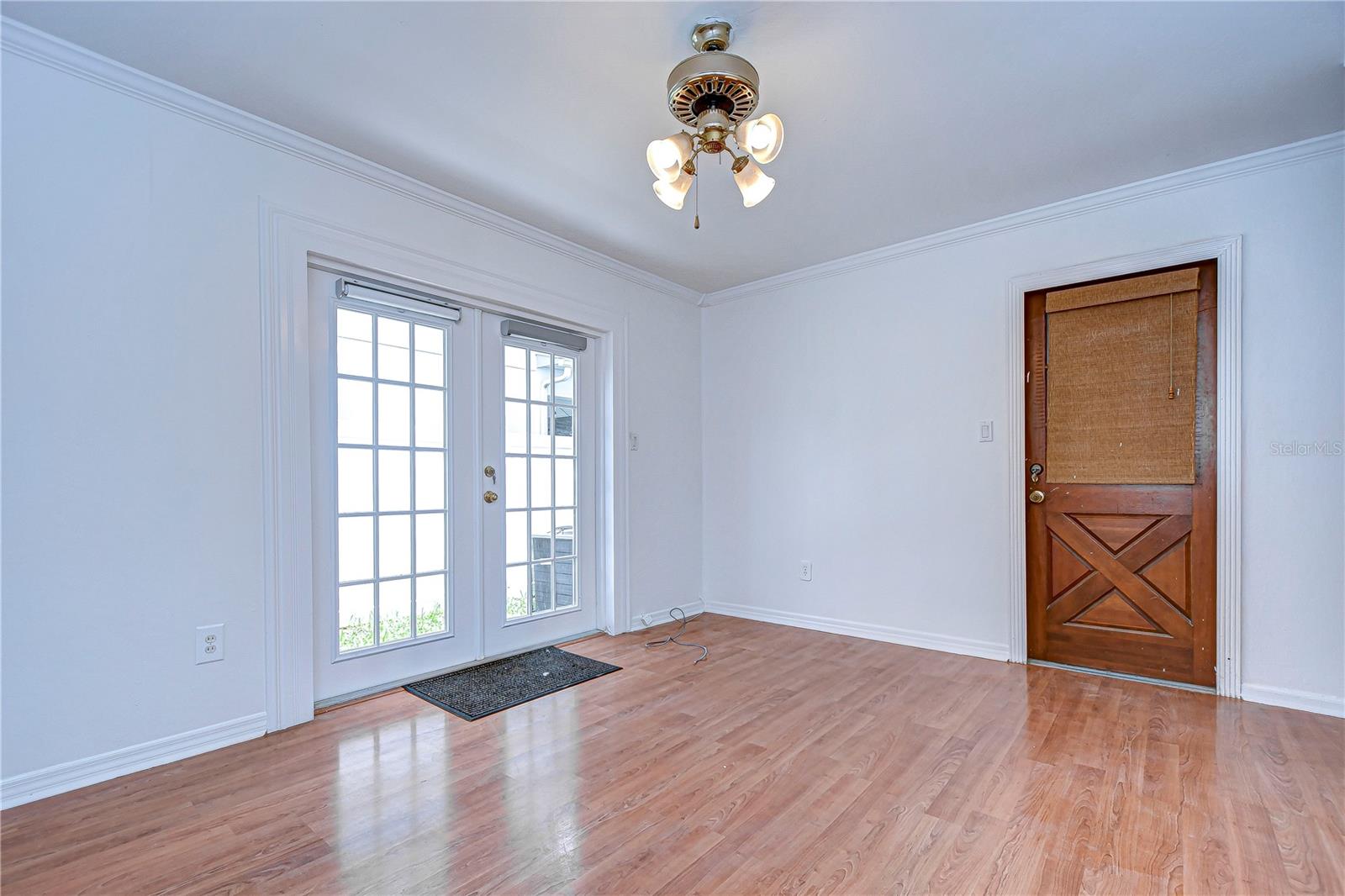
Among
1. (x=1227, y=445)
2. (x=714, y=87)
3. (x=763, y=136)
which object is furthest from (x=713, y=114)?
(x=1227, y=445)

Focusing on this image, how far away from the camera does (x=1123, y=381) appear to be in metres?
3.22

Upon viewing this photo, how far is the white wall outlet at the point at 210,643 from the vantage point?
2355 millimetres

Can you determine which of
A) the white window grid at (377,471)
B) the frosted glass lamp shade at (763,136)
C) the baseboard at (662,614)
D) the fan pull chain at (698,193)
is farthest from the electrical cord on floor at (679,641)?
the frosted glass lamp shade at (763,136)

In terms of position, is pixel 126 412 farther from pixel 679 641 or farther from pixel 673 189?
pixel 679 641

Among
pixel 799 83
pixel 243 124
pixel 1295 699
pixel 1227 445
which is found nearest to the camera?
pixel 799 83

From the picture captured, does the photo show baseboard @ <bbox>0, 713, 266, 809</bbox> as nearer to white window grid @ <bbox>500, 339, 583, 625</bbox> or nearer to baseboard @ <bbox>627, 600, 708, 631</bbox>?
white window grid @ <bbox>500, 339, 583, 625</bbox>

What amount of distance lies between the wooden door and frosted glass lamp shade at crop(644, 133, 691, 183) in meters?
2.43

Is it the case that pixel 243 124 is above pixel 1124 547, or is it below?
above

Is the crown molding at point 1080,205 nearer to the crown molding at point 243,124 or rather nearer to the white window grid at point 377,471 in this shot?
the crown molding at point 243,124

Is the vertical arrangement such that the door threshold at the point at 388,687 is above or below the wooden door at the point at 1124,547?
below

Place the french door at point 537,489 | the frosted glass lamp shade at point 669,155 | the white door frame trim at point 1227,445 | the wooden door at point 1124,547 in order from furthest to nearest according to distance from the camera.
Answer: the french door at point 537,489, the wooden door at point 1124,547, the white door frame trim at point 1227,445, the frosted glass lamp shade at point 669,155

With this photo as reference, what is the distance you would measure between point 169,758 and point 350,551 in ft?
3.23

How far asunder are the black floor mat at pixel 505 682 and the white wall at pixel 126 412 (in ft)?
2.53

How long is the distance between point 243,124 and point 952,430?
3850mm
